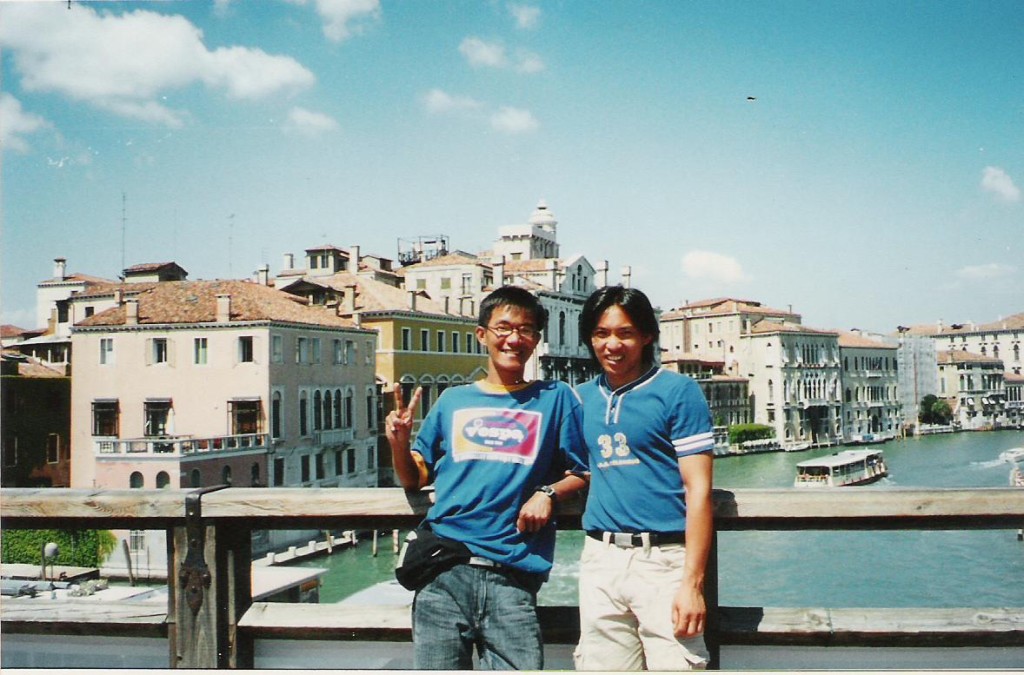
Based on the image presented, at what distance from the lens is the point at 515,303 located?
1676mm

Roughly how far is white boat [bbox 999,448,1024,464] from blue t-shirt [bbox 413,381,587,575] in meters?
27.5

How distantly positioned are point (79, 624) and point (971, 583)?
16310mm

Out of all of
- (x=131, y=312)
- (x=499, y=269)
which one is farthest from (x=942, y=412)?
(x=131, y=312)

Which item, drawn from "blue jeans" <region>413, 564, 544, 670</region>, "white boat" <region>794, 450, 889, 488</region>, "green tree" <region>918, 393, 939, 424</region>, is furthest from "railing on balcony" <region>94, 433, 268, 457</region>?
"green tree" <region>918, 393, 939, 424</region>

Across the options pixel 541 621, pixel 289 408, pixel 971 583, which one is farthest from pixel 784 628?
pixel 289 408

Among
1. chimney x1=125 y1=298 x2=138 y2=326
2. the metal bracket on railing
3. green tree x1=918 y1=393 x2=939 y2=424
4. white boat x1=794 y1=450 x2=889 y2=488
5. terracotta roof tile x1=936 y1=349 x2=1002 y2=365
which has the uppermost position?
chimney x1=125 y1=298 x2=138 y2=326

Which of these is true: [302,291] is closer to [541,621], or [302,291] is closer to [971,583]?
[971,583]

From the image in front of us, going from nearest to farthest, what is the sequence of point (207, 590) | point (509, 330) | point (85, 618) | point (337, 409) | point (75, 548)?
point (509, 330), point (207, 590), point (85, 618), point (75, 548), point (337, 409)

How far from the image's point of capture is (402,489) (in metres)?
1.66

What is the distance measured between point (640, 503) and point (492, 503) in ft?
0.86

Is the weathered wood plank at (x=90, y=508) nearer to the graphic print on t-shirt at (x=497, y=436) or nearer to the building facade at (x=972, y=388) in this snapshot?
the graphic print on t-shirt at (x=497, y=436)

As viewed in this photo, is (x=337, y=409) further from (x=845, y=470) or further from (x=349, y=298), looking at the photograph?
(x=845, y=470)

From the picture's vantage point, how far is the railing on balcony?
663 inches

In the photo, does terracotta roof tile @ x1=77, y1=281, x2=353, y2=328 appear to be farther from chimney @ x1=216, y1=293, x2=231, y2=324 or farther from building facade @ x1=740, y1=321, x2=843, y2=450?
building facade @ x1=740, y1=321, x2=843, y2=450
